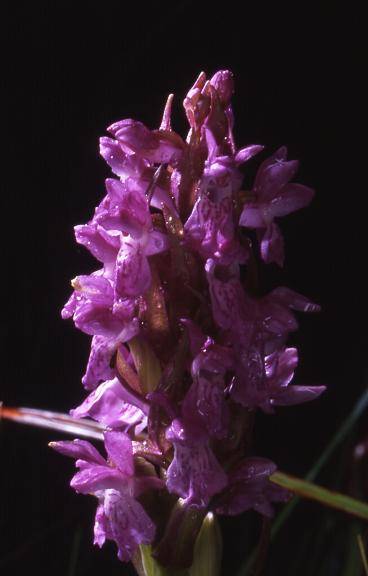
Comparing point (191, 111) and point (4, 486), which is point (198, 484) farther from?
point (4, 486)

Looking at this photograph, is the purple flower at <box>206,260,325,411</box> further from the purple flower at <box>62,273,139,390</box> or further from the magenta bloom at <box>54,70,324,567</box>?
the purple flower at <box>62,273,139,390</box>

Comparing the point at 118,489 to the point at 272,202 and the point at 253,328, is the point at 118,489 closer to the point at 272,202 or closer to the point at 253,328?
the point at 253,328

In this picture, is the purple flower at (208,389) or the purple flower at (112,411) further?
the purple flower at (112,411)

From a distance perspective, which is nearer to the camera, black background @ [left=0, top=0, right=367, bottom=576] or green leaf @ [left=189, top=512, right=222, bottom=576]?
green leaf @ [left=189, top=512, right=222, bottom=576]

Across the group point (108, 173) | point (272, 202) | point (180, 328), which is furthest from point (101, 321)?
point (108, 173)

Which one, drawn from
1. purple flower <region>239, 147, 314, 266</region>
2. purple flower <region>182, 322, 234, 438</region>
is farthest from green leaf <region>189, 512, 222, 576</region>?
purple flower <region>239, 147, 314, 266</region>

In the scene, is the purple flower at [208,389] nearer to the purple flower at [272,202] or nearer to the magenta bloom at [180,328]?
the magenta bloom at [180,328]

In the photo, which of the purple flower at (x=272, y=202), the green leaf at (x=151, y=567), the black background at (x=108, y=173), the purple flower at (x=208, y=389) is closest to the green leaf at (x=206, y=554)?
the green leaf at (x=151, y=567)
